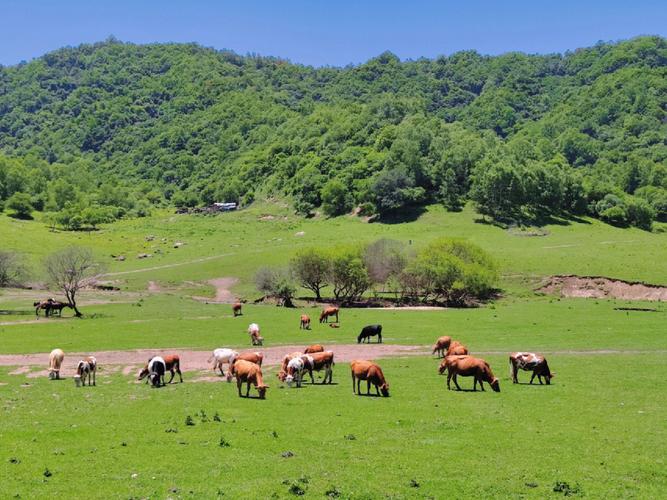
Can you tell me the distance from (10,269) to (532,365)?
71.5 metres

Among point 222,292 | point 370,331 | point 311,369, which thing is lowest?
point 311,369

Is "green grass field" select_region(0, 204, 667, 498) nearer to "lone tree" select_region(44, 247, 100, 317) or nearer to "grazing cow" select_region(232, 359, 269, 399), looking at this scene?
"grazing cow" select_region(232, 359, 269, 399)

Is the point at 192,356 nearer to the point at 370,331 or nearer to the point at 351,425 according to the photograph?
Result: the point at 370,331

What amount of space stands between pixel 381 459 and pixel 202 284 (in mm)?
73902

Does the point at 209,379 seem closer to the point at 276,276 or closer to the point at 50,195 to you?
the point at 276,276

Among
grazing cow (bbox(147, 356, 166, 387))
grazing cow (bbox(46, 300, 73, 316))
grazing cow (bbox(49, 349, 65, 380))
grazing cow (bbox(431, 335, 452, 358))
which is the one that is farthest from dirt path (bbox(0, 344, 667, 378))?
grazing cow (bbox(46, 300, 73, 316))

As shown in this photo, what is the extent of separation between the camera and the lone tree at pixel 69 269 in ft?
217

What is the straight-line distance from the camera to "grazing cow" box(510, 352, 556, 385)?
97.3 ft

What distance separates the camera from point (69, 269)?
6638 cm

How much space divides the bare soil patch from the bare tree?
66.0 meters

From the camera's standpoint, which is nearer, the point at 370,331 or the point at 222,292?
the point at 370,331

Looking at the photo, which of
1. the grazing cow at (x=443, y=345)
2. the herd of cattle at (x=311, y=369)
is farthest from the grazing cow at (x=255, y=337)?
the grazing cow at (x=443, y=345)

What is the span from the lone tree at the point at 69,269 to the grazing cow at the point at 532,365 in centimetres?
4870

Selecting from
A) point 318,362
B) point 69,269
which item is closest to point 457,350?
point 318,362
